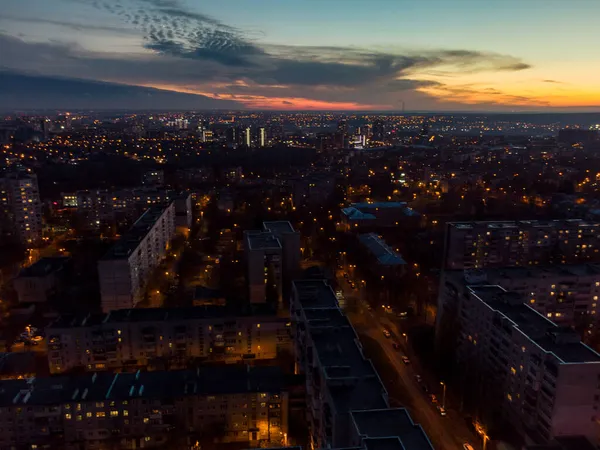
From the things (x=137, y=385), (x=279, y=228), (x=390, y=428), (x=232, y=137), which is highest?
(x=232, y=137)

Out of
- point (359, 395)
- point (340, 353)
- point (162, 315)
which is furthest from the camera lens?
point (162, 315)

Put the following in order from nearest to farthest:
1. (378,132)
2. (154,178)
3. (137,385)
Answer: (137,385), (154,178), (378,132)

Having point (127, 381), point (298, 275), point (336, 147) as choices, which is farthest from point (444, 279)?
point (336, 147)

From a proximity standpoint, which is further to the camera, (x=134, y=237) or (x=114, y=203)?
(x=114, y=203)

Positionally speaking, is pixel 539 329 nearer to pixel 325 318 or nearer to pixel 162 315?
pixel 325 318

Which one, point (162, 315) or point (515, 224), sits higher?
point (515, 224)

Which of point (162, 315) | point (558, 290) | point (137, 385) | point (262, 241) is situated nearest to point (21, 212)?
point (262, 241)

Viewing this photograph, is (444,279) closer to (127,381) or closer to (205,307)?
(205,307)
